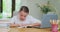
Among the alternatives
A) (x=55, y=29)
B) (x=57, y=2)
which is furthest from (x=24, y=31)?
(x=57, y=2)

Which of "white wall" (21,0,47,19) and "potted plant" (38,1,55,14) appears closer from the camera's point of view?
"potted plant" (38,1,55,14)

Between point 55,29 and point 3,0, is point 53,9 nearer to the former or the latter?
point 3,0

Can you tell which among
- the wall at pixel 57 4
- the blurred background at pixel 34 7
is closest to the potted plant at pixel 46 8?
the blurred background at pixel 34 7

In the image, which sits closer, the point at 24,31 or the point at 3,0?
the point at 24,31

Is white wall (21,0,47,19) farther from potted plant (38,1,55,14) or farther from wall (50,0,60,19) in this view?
wall (50,0,60,19)

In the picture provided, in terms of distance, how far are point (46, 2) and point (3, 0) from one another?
4.89 feet

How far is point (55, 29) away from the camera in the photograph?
6.39 feet

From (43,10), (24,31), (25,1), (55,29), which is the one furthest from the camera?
(25,1)

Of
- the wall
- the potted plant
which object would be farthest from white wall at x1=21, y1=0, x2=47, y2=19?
the wall

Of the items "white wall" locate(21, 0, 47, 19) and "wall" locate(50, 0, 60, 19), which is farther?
"white wall" locate(21, 0, 47, 19)

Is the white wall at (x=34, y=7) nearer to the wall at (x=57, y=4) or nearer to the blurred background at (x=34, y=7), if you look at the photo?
the blurred background at (x=34, y=7)

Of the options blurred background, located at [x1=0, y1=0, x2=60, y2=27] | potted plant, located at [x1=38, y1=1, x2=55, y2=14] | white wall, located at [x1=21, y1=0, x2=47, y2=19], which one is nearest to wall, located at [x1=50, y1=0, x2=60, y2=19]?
blurred background, located at [x1=0, y1=0, x2=60, y2=27]

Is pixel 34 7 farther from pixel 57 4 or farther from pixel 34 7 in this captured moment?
pixel 57 4

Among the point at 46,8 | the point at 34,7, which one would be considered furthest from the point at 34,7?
the point at 46,8
